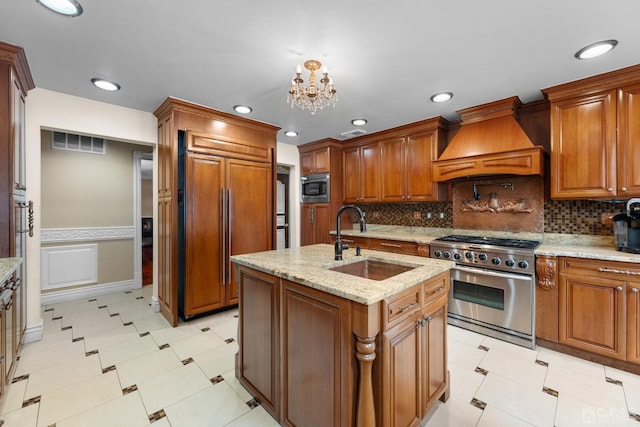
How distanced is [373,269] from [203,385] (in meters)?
1.49

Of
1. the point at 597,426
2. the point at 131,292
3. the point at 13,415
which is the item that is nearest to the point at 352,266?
the point at 597,426

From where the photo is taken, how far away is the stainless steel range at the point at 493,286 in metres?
2.57

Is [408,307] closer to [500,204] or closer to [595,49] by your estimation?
[595,49]

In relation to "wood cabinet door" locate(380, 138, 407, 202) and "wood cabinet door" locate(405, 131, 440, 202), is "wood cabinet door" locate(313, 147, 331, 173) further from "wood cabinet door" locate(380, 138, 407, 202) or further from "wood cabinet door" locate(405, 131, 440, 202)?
"wood cabinet door" locate(405, 131, 440, 202)

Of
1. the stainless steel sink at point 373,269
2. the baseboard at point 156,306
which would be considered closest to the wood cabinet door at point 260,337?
the stainless steel sink at point 373,269

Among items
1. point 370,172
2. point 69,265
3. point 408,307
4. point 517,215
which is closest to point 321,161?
point 370,172

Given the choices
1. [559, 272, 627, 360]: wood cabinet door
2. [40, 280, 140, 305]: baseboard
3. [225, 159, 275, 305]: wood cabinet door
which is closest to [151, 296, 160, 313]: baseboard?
[225, 159, 275, 305]: wood cabinet door

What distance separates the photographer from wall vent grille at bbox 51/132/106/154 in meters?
3.65

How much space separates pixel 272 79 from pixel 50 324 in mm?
3488

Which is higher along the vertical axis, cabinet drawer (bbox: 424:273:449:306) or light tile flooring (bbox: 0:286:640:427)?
cabinet drawer (bbox: 424:273:449:306)

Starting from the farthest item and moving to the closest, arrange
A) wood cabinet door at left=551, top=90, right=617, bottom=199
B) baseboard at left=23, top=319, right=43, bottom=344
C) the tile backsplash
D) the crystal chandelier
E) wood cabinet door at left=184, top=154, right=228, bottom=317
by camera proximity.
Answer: wood cabinet door at left=184, top=154, right=228, bottom=317
the tile backsplash
baseboard at left=23, top=319, right=43, bottom=344
wood cabinet door at left=551, top=90, right=617, bottom=199
the crystal chandelier

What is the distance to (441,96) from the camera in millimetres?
2795

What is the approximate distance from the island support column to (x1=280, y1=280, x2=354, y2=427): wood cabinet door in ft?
0.12

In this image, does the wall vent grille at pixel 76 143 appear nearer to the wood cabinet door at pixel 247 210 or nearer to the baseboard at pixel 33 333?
the wood cabinet door at pixel 247 210
